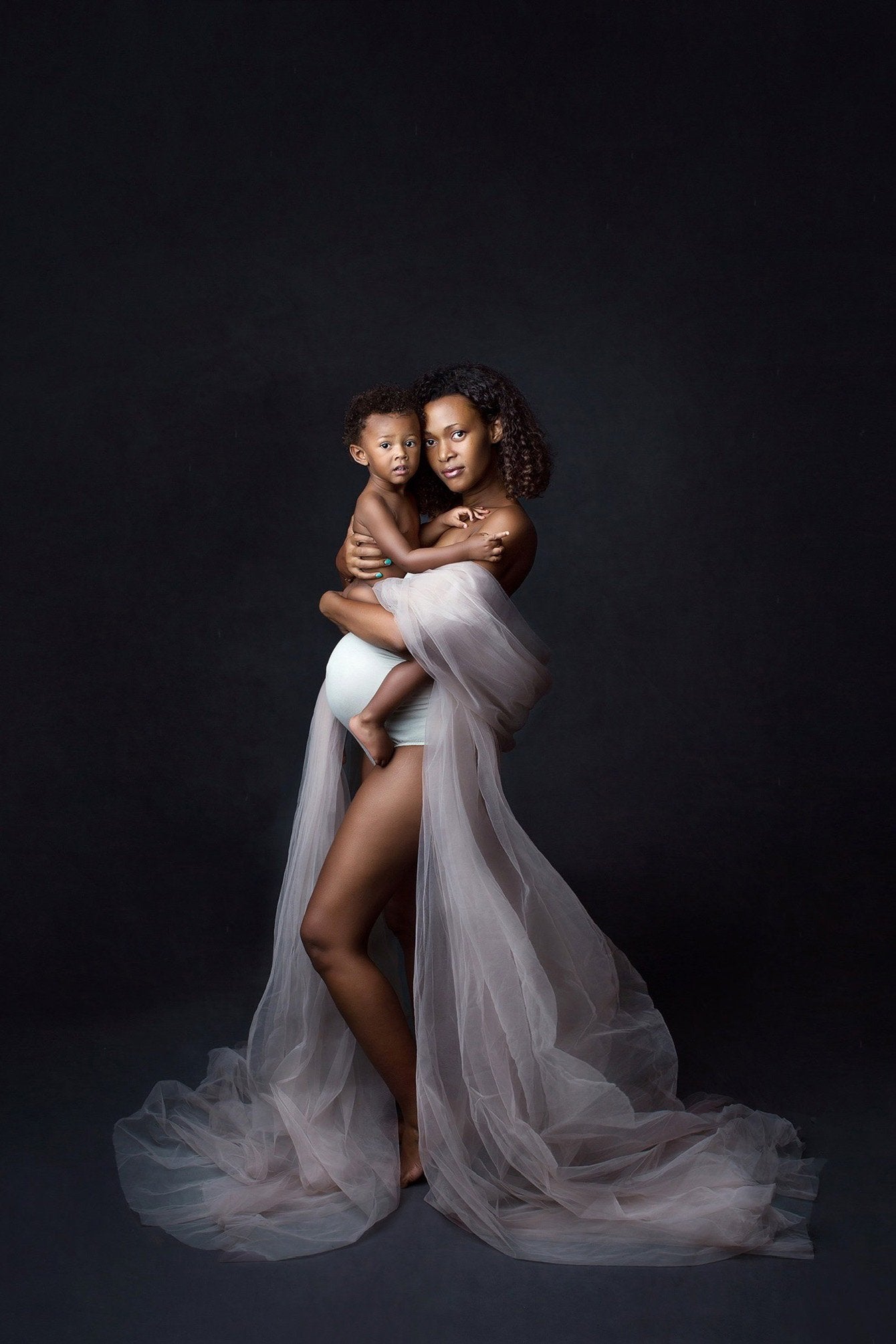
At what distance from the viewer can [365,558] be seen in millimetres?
3311

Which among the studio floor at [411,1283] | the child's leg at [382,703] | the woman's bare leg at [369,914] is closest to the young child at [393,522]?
the child's leg at [382,703]

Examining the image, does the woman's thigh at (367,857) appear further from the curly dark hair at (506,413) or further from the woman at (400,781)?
the curly dark hair at (506,413)

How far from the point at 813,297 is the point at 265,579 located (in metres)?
2.34

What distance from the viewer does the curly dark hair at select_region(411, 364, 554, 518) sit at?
10.6ft

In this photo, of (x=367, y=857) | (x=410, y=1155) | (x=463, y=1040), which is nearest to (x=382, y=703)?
(x=367, y=857)

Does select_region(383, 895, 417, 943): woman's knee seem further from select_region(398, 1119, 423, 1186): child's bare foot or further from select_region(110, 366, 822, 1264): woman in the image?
select_region(398, 1119, 423, 1186): child's bare foot

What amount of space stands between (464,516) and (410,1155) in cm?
160

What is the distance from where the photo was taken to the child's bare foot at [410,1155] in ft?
10.2

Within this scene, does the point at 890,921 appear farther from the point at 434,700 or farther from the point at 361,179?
the point at 361,179

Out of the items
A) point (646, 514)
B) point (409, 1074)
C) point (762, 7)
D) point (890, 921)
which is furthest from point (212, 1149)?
point (762, 7)

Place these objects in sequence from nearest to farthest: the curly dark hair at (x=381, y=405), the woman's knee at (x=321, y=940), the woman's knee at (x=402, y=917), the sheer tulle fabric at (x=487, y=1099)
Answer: the sheer tulle fabric at (x=487, y=1099), the woman's knee at (x=321, y=940), the curly dark hair at (x=381, y=405), the woman's knee at (x=402, y=917)

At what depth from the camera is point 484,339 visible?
15.7ft

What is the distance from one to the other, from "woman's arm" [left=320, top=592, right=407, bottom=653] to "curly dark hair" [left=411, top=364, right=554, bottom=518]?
49cm

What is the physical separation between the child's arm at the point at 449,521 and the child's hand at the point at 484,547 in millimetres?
131
